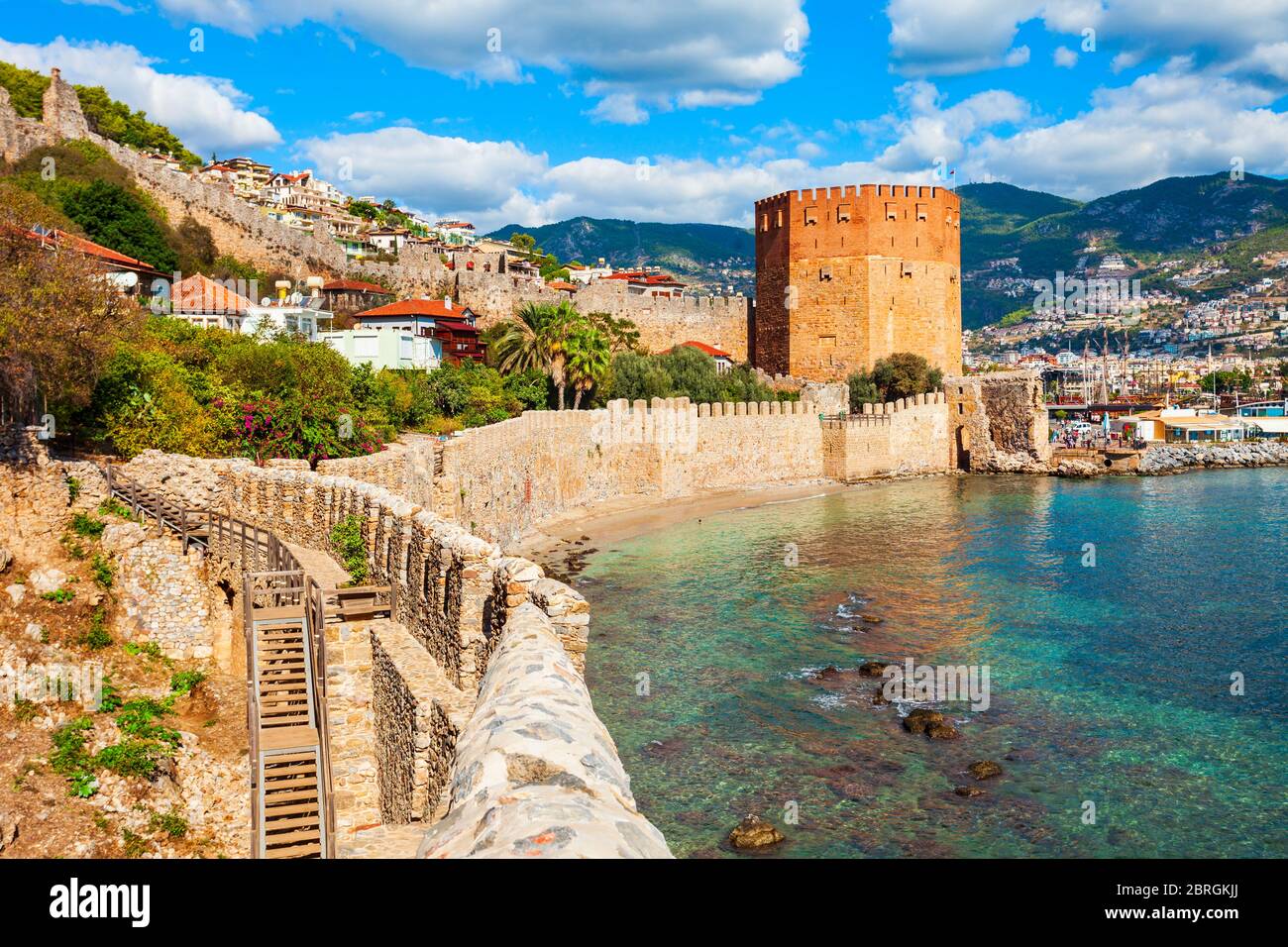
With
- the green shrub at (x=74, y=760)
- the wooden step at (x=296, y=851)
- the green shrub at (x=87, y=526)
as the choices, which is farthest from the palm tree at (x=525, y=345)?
the wooden step at (x=296, y=851)

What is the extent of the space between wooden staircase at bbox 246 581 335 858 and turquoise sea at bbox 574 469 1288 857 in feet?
12.4

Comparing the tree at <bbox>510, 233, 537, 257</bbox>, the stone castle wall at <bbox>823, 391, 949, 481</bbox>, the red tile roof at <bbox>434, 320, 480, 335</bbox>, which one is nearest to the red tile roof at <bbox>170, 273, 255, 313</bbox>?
the red tile roof at <bbox>434, 320, 480, 335</bbox>

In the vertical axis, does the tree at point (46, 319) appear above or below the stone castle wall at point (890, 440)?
above

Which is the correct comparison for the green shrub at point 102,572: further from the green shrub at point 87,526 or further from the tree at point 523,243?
the tree at point 523,243

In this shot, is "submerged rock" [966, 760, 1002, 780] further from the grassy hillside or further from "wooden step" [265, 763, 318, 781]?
the grassy hillside

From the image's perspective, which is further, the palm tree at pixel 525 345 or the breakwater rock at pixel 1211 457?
the breakwater rock at pixel 1211 457

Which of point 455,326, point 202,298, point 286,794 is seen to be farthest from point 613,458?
point 286,794

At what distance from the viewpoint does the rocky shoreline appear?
4492 cm

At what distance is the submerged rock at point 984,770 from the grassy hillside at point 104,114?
1902 inches

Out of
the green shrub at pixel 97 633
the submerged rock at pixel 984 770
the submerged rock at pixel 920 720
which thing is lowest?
the submerged rock at pixel 984 770

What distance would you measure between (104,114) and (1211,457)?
6649 centimetres

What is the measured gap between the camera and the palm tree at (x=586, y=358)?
102 feet
